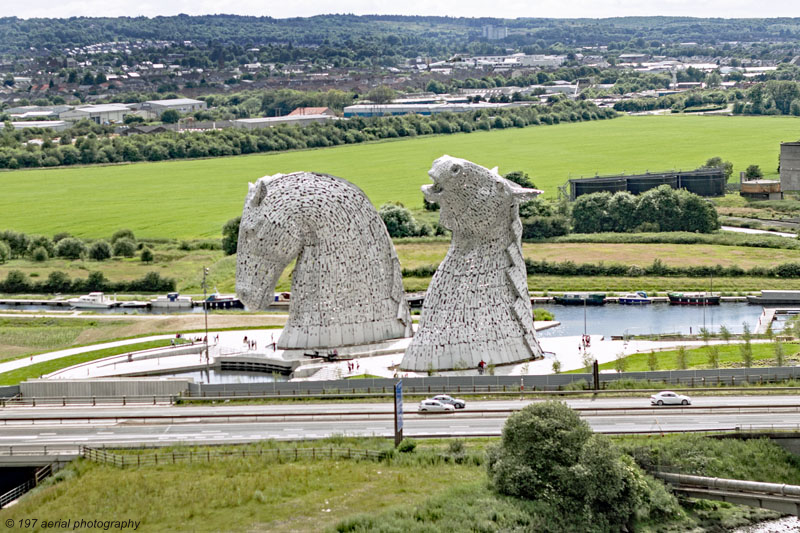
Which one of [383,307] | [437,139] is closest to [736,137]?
[437,139]

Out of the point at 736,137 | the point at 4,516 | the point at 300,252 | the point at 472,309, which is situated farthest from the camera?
the point at 736,137

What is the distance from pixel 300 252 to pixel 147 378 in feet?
29.0

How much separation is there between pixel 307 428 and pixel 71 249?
2272 inches

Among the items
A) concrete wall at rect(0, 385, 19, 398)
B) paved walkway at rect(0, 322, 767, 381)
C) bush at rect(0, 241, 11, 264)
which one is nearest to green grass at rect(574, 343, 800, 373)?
paved walkway at rect(0, 322, 767, 381)

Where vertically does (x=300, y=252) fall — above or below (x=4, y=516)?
above

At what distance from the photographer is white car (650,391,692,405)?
5028 cm

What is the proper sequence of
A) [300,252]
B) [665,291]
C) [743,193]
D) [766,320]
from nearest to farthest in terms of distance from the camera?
[300,252]
[766,320]
[665,291]
[743,193]

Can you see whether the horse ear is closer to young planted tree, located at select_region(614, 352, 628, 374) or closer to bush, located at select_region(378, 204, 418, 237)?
young planted tree, located at select_region(614, 352, 628, 374)

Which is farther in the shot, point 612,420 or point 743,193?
point 743,193

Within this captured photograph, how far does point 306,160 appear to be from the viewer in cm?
15450

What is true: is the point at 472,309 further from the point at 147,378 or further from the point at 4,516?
→ the point at 4,516

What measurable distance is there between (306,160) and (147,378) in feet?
318

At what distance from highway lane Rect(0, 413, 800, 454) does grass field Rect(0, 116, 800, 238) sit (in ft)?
205

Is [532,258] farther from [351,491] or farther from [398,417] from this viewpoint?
[351,491]
